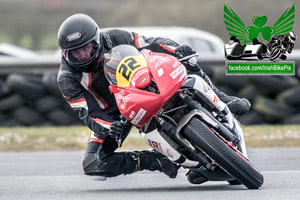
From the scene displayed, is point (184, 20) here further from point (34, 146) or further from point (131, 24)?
point (34, 146)

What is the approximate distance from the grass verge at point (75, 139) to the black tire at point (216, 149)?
5008 millimetres

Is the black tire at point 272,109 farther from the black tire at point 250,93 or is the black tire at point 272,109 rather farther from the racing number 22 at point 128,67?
the racing number 22 at point 128,67

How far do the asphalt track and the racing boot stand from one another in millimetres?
149

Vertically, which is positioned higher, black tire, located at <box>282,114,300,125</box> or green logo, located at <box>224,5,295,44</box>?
green logo, located at <box>224,5,295,44</box>

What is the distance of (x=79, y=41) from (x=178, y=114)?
3.79 feet

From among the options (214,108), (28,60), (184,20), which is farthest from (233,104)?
(184,20)

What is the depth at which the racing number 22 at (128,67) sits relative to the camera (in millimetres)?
5809

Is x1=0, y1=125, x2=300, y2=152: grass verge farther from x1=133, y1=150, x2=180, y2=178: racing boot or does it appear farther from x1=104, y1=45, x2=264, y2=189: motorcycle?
x1=104, y1=45, x2=264, y2=189: motorcycle

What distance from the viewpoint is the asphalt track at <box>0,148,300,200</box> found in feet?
19.3

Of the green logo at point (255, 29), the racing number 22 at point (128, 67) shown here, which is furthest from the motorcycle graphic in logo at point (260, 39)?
the racing number 22 at point (128, 67)

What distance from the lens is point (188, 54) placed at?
625 centimetres

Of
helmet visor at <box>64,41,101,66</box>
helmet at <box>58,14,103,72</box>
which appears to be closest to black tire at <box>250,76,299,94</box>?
helmet at <box>58,14,103,72</box>

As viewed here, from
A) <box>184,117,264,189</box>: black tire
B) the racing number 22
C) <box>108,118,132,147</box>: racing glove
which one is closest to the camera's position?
<box>184,117,264,189</box>: black tire

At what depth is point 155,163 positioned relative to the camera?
6754 millimetres
